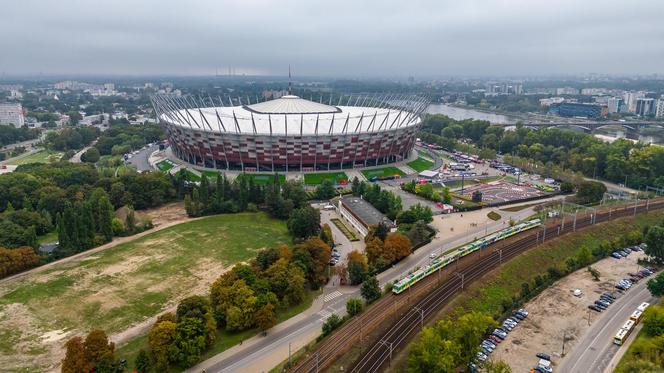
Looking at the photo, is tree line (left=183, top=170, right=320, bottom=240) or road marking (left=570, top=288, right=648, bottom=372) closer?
road marking (left=570, top=288, right=648, bottom=372)

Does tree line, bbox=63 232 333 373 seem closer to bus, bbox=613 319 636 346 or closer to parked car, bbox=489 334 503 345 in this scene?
parked car, bbox=489 334 503 345

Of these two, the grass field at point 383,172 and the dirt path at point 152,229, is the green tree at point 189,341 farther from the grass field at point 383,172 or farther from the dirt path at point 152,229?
the grass field at point 383,172

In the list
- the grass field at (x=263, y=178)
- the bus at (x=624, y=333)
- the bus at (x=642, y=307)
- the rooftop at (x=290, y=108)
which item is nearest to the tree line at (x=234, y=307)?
the bus at (x=624, y=333)

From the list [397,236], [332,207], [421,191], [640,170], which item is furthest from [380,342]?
[640,170]

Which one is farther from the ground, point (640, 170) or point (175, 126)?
point (175, 126)

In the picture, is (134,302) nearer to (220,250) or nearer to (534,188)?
(220,250)

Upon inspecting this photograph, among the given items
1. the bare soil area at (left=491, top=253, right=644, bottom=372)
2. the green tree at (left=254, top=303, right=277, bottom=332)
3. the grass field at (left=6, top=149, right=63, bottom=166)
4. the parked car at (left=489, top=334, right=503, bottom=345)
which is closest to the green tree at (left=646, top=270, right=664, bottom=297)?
the bare soil area at (left=491, top=253, right=644, bottom=372)
